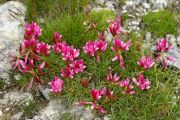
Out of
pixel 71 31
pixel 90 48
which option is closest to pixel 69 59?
pixel 90 48

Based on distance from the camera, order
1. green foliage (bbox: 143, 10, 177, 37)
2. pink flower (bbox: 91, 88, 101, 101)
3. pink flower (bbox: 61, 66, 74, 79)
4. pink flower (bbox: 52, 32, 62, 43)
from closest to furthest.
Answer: pink flower (bbox: 91, 88, 101, 101) → pink flower (bbox: 61, 66, 74, 79) → pink flower (bbox: 52, 32, 62, 43) → green foliage (bbox: 143, 10, 177, 37)

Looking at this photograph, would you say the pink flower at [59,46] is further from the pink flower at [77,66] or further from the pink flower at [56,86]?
the pink flower at [56,86]

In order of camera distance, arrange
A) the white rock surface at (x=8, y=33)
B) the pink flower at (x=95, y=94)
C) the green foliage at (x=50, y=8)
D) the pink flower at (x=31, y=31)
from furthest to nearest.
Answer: the green foliage at (x=50, y=8) < the white rock surface at (x=8, y=33) < the pink flower at (x=31, y=31) < the pink flower at (x=95, y=94)

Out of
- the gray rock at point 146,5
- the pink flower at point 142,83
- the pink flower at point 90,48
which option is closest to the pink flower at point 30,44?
the pink flower at point 90,48

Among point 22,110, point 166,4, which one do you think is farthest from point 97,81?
point 166,4

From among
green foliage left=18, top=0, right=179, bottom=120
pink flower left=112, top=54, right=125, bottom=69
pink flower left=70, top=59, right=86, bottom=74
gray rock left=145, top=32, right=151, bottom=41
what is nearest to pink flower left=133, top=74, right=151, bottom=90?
green foliage left=18, top=0, right=179, bottom=120

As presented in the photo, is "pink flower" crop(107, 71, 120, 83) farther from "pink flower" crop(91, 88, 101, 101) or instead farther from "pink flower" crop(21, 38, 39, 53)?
"pink flower" crop(21, 38, 39, 53)

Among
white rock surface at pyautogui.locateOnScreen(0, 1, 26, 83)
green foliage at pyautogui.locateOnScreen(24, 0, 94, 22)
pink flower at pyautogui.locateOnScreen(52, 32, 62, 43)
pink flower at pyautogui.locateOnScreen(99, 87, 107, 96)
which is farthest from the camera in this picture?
green foliage at pyautogui.locateOnScreen(24, 0, 94, 22)
